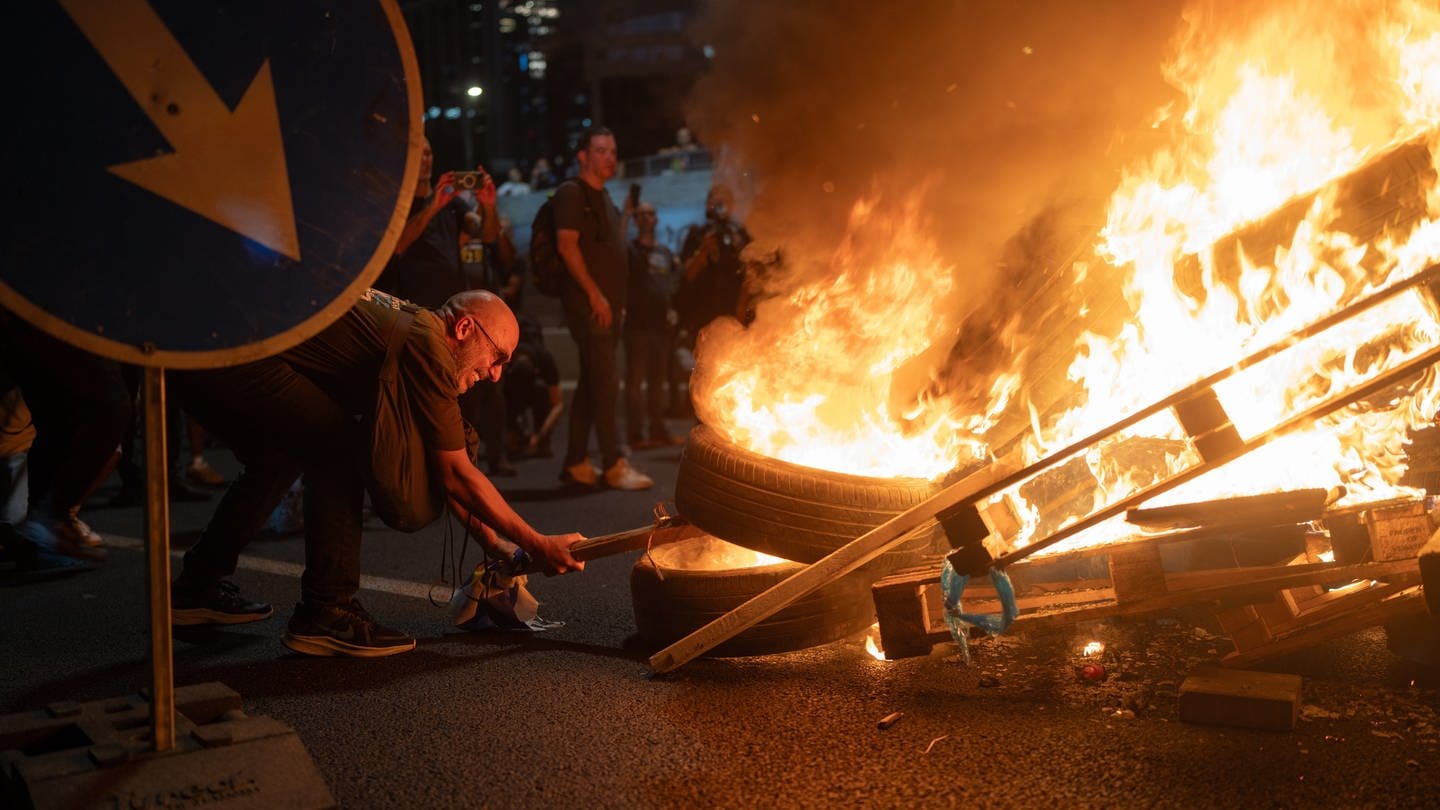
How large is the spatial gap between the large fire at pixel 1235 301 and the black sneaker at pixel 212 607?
A: 196cm

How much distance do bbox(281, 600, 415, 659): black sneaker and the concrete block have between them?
2.63 metres

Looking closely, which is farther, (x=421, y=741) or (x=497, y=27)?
(x=497, y=27)

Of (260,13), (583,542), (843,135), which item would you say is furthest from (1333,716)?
(843,135)

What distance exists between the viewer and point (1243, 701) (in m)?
3.40

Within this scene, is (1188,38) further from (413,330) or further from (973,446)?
(413,330)

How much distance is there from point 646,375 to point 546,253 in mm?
3487

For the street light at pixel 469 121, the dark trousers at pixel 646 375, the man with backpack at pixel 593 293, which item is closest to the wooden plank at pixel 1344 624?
the man with backpack at pixel 593 293

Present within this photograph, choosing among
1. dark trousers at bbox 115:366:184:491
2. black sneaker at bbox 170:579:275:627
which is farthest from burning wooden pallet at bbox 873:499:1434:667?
dark trousers at bbox 115:366:184:491

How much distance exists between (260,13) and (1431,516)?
3513 millimetres

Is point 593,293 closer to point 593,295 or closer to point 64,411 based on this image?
point 593,295

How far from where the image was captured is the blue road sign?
2.57m

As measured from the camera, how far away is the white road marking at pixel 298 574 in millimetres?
5480

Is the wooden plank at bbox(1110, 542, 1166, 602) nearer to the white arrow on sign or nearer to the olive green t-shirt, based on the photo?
the olive green t-shirt

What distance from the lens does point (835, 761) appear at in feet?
10.8
